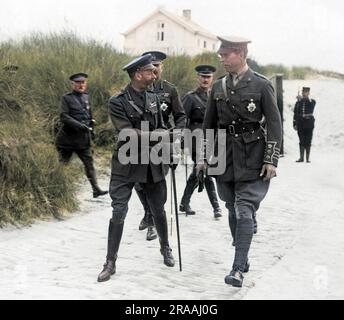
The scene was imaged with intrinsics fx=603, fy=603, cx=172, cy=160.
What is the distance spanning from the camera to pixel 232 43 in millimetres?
4980

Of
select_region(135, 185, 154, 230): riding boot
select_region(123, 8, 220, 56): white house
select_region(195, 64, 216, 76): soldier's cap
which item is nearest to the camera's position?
select_region(135, 185, 154, 230): riding boot

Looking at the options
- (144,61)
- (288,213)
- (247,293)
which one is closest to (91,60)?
(288,213)

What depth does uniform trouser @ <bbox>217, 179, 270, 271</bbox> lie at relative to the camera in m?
4.88

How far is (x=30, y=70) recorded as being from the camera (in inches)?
480

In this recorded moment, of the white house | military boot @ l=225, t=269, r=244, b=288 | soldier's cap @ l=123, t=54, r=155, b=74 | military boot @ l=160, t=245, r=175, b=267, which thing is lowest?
military boot @ l=160, t=245, r=175, b=267

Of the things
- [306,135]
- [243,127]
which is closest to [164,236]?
[243,127]

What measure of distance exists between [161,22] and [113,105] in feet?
184

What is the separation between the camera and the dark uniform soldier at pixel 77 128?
924 centimetres

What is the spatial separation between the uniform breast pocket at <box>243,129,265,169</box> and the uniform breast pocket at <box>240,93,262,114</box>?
0.65 feet

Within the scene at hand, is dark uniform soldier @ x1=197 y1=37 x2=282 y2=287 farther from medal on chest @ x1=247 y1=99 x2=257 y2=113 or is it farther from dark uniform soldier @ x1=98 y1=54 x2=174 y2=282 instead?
dark uniform soldier @ x1=98 y1=54 x2=174 y2=282

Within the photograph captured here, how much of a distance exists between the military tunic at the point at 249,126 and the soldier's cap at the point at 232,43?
242 mm

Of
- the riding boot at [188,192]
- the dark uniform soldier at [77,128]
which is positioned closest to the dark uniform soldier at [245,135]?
the riding boot at [188,192]

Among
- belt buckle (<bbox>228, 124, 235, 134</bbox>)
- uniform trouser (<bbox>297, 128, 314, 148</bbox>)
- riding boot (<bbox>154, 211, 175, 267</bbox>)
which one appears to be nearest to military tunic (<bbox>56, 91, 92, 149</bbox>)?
riding boot (<bbox>154, 211, 175, 267</bbox>)
